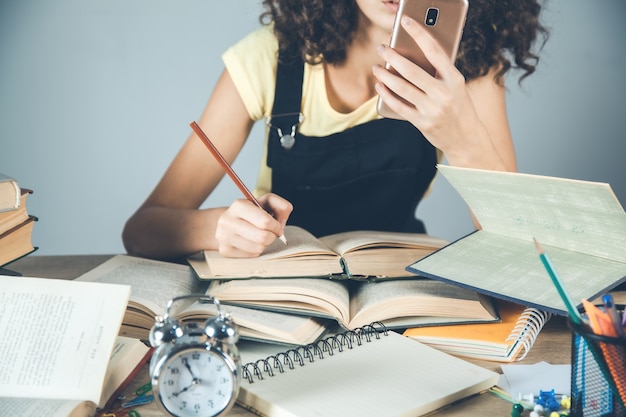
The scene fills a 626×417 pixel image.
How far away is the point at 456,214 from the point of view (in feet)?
9.27

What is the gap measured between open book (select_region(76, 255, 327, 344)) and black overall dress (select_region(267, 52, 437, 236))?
1.95 feet

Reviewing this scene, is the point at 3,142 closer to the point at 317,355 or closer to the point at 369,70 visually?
the point at 369,70

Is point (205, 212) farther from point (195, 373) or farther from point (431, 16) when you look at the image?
point (195, 373)

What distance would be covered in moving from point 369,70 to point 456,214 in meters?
1.11

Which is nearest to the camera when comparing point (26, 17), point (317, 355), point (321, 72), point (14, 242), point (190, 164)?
point (317, 355)

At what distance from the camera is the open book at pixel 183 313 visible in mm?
987

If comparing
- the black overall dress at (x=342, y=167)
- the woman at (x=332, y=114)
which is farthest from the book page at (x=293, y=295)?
the black overall dress at (x=342, y=167)

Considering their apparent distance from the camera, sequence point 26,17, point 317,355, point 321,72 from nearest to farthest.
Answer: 1. point 317,355
2. point 321,72
3. point 26,17

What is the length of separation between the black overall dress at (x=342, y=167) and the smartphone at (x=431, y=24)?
1.24 ft

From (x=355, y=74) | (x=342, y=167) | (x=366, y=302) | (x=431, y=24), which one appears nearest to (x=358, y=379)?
(x=366, y=302)

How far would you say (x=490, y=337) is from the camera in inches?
40.1

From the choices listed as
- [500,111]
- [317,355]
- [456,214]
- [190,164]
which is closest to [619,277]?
[317,355]

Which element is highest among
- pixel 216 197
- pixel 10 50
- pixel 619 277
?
pixel 619 277

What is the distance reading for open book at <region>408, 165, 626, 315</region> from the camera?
98 cm
